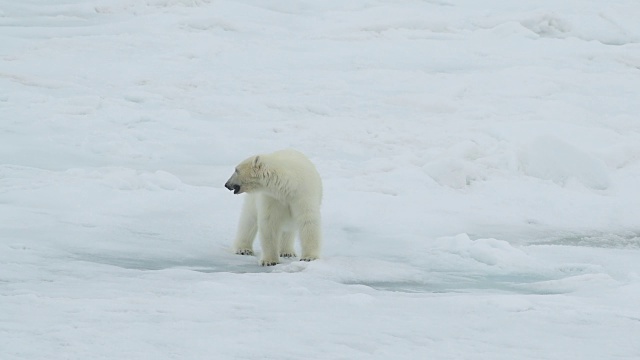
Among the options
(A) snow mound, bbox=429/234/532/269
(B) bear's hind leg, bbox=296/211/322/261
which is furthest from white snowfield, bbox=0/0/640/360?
(B) bear's hind leg, bbox=296/211/322/261

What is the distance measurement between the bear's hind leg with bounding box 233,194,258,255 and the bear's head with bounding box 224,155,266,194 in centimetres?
33

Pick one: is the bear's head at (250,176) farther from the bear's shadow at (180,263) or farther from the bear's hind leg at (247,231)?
the bear's shadow at (180,263)

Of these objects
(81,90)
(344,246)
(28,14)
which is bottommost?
(344,246)

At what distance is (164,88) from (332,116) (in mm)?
2375

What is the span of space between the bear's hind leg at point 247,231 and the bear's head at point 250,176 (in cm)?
33

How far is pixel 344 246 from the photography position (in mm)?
7090

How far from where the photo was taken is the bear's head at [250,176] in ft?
20.6

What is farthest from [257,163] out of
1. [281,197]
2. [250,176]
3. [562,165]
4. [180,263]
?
[562,165]

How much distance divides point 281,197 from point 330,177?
3004 mm

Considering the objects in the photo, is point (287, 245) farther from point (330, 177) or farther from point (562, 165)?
point (562, 165)

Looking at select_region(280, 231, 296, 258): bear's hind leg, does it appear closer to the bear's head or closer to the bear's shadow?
the bear's shadow

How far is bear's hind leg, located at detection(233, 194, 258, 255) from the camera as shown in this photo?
6.68m

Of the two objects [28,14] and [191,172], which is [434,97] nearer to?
[191,172]

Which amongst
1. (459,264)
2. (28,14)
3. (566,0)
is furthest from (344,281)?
(566,0)
